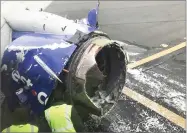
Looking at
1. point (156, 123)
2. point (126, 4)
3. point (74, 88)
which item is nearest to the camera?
point (74, 88)

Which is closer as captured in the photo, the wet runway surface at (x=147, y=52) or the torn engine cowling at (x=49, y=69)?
the torn engine cowling at (x=49, y=69)

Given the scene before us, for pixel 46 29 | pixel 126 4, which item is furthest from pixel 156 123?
pixel 126 4

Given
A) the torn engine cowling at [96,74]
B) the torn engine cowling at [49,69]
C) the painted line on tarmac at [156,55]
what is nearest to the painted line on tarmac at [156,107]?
the torn engine cowling at [96,74]

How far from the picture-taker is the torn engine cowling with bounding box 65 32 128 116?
6.84m

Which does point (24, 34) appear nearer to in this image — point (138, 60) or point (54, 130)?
point (54, 130)

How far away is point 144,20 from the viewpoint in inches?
556

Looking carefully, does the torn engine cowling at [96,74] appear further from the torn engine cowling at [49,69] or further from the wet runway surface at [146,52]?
the wet runway surface at [146,52]

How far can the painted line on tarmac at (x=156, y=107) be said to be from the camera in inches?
323

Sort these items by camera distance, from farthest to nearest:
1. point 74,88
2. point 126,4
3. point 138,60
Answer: point 126,4
point 138,60
point 74,88

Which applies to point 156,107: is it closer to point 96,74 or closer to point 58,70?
point 96,74

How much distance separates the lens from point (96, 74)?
7.30 m

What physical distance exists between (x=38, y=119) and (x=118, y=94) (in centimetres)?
200

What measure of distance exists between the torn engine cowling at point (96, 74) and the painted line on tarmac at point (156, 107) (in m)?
1.16

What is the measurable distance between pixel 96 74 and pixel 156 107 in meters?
2.28
